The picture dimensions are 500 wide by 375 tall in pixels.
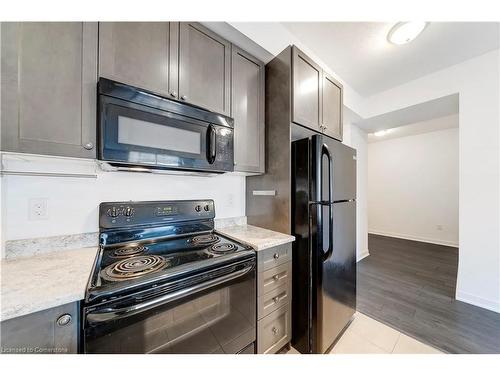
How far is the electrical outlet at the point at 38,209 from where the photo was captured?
1016 millimetres

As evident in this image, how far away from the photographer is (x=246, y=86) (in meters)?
1.54

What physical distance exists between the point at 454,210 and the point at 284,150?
5.05 meters

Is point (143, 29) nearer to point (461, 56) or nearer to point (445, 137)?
point (461, 56)

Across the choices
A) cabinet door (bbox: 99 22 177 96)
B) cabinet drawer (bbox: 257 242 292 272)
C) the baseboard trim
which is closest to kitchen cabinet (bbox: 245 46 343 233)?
cabinet drawer (bbox: 257 242 292 272)

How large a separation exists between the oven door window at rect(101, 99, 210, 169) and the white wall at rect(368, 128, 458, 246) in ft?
18.2

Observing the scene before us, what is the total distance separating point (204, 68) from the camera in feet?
4.25

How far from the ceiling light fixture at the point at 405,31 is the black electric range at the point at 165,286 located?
91.1 inches

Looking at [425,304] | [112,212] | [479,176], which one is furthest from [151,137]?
[479,176]

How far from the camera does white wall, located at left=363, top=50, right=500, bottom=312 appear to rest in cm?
196

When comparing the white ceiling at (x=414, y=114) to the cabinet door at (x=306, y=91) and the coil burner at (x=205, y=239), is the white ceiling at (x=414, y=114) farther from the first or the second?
the coil burner at (x=205, y=239)

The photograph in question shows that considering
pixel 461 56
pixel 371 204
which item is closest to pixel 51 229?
pixel 461 56

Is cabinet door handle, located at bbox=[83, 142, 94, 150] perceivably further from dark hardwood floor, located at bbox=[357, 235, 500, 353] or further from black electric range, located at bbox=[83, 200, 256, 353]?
dark hardwood floor, located at bbox=[357, 235, 500, 353]

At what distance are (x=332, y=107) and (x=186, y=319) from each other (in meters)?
2.14

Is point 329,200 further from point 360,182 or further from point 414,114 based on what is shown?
Result: point 414,114
